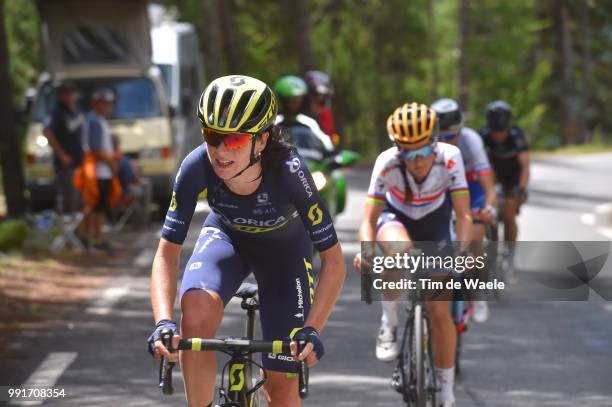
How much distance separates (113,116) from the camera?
19016 millimetres

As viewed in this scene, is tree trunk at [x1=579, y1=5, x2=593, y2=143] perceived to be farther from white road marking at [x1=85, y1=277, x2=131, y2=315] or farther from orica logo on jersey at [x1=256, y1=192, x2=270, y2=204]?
orica logo on jersey at [x1=256, y1=192, x2=270, y2=204]

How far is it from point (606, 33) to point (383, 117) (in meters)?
12.1

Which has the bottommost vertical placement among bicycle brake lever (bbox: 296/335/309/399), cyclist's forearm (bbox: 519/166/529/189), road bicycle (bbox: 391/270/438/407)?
cyclist's forearm (bbox: 519/166/529/189)

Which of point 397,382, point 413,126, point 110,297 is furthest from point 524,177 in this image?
point 397,382

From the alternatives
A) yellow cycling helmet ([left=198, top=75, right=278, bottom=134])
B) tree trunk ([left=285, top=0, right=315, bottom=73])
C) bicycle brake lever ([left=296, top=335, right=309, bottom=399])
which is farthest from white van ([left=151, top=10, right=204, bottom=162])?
bicycle brake lever ([left=296, top=335, right=309, bottom=399])

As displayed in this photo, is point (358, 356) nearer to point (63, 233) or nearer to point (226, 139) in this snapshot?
point (226, 139)

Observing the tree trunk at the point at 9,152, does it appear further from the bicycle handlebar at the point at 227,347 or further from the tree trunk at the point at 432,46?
the tree trunk at the point at 432,46

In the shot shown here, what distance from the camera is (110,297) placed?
1208 cm

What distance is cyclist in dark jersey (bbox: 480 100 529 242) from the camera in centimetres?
1205

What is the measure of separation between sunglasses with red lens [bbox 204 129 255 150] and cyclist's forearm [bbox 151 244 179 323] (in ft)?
1.70

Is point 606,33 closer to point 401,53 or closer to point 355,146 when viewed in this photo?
point 401,53

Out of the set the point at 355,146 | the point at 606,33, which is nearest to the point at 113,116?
the point at 355,146

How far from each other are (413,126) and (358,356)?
278 centimetres

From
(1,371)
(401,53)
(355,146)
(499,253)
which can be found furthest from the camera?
(401,53)
